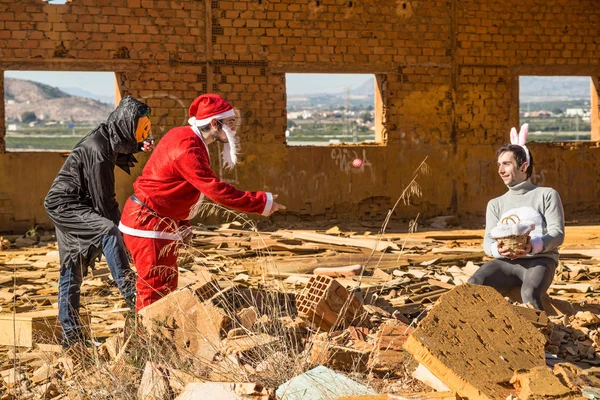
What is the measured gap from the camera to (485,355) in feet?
16.0

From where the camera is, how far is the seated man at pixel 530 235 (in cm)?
666

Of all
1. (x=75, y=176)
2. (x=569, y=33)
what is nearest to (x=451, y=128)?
(x=569, y=33)

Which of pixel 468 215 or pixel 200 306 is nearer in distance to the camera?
pixel 200 306

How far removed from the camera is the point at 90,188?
6.58 metres

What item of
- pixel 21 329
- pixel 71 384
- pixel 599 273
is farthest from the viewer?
pixel 599 273

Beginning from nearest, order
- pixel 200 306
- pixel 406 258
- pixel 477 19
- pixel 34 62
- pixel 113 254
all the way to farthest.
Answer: pixel 200 306 → pixel 113 254 → pixel 406 258 → pixel 34 62 → pixel 477 19

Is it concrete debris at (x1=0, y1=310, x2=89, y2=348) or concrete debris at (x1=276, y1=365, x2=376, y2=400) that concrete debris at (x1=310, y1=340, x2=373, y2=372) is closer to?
concrete debris at (x1=276, y1=365, x2=376, y2=400)

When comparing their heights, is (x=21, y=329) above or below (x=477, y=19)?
below

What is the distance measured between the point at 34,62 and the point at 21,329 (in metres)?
7.51

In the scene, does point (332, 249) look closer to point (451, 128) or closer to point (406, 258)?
point (406, 258)

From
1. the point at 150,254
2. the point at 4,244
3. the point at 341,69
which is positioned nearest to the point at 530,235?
the point at 150,254

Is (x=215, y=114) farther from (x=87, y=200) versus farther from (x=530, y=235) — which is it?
(x=530, y=235)

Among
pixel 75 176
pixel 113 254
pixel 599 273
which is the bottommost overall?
pixel 599 273

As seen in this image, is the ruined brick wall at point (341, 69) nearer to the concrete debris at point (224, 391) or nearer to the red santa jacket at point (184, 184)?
the red santa jacket at point (184, 184)
